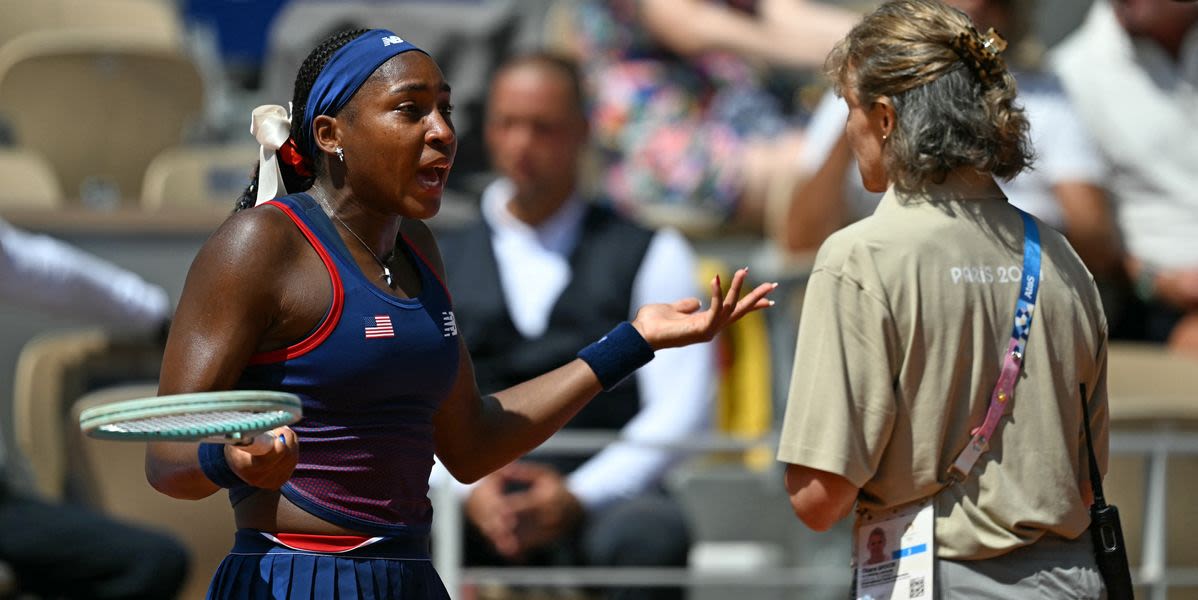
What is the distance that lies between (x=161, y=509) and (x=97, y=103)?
2.18 m

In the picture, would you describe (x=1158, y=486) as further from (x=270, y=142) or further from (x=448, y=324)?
(x=270, y=142)

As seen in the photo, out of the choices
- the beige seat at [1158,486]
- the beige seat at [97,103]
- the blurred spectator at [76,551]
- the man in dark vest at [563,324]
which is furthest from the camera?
the beige seat at [97,103]

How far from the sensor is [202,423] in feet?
7.09

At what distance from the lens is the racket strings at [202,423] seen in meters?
2.13

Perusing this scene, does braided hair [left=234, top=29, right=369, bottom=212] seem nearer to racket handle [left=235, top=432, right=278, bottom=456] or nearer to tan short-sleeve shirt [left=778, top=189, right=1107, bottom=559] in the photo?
racket handle [left=235, top=432, right=278, bottom=456]

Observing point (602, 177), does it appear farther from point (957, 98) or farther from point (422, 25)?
point (957, 98)

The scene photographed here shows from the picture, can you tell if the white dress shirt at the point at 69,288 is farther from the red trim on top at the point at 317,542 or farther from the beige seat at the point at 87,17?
the red trim on top at the point at 317,542

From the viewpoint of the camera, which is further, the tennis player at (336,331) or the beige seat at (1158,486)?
the beige seat at (1158,486)

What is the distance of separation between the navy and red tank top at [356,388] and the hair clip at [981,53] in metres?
0.94

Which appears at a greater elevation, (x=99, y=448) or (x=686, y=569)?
(x=99, y=448)

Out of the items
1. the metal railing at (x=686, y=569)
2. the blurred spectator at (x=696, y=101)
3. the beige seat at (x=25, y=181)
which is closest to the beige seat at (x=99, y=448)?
the metal railing at (x=686, y=569)

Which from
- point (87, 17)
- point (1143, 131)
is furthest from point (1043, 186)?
point (87, 17)

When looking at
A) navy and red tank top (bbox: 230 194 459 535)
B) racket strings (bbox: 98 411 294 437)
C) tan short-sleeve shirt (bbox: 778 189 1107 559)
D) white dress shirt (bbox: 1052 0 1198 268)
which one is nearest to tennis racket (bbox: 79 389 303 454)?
racket strings (bbox: 98 411 294 437)

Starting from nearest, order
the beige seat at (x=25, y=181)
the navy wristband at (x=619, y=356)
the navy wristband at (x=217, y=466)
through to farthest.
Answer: the navy wristband at (x=217, y=466) < the navy wristband at (x=619, y=356) < the beige seat at (x=25, y=181)
